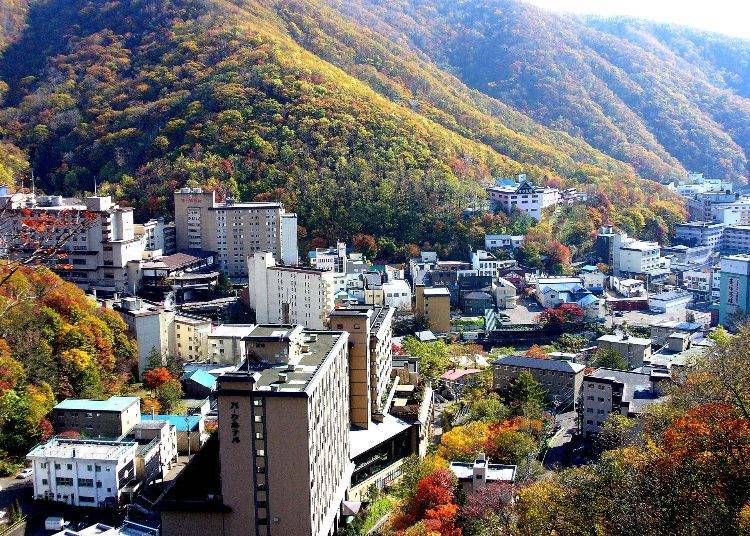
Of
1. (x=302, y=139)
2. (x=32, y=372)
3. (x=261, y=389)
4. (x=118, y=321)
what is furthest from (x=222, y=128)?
(x=261, y=389)

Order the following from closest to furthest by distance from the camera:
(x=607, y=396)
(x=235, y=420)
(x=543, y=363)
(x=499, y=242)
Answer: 1. (x=235, y=420)
2. (x=607, y=396)
3. (x=543, y=363)
4. (x=499, y=242)

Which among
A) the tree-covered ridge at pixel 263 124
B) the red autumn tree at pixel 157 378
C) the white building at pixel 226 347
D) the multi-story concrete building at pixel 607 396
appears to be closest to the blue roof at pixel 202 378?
the red autumn tree at pixel 157 378

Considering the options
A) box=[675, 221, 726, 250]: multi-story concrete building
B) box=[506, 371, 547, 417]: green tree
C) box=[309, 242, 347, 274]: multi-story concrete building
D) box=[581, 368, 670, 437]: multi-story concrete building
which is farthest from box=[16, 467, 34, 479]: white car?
box=[675, 221, 726, 250]: multi-story concrete building

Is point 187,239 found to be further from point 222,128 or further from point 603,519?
point 603,519

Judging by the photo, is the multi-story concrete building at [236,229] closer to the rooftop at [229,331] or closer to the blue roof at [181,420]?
the rooftop at [229,331]

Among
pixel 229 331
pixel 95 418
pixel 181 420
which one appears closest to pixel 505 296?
pixel 229 331

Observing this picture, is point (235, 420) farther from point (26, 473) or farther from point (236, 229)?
point (236, 229)

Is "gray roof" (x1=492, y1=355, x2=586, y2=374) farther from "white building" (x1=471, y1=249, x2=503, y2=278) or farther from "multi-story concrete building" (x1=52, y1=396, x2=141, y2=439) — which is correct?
"white building" (x1=471, y1=249, x2=503, y2=278)
